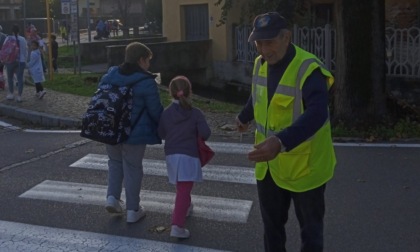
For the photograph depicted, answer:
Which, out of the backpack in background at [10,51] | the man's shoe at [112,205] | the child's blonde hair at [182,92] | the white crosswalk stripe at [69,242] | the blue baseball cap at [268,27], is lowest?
the white crosswalk stripe at [69,242]

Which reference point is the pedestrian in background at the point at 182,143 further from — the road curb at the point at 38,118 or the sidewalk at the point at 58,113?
the road curb at the point at 38,118

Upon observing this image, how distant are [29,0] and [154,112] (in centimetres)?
6309

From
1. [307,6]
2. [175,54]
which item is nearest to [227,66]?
Answer: [175,54]

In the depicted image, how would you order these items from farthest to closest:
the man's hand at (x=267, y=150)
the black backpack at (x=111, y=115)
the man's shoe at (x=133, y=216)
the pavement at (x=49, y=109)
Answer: the pavement at (x=49, y=109) → the man's shoe at (x=133, y=216) → the black backpack at (x=111, y=115) → the man's hand at (x=267, y=150)

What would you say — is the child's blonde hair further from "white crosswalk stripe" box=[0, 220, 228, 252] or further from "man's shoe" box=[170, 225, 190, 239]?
"white crosswalk stripe" box=[0, 220, 228, 252]

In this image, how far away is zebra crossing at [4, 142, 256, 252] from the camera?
19.0 feet

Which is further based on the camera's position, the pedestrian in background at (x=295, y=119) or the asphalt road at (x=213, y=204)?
the asphalt road at (x=213, y=204)

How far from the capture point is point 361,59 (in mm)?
10602

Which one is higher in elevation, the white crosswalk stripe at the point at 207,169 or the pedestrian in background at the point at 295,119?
the pedestrian in background at the point at 295,119

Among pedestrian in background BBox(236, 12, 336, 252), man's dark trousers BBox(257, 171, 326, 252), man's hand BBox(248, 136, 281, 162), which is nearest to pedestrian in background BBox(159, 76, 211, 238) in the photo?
man's dark trousers BBox(257, 171, 326, 252)

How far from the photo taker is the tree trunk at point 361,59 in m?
10.5

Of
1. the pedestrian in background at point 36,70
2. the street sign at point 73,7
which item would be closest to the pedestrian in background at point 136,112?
the pedestrian in background at point 36,70

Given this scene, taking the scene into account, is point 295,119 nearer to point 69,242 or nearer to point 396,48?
point 69,242

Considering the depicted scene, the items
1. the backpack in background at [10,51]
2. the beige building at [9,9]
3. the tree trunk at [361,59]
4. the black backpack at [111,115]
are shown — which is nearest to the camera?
the black backpack at [111,115]
